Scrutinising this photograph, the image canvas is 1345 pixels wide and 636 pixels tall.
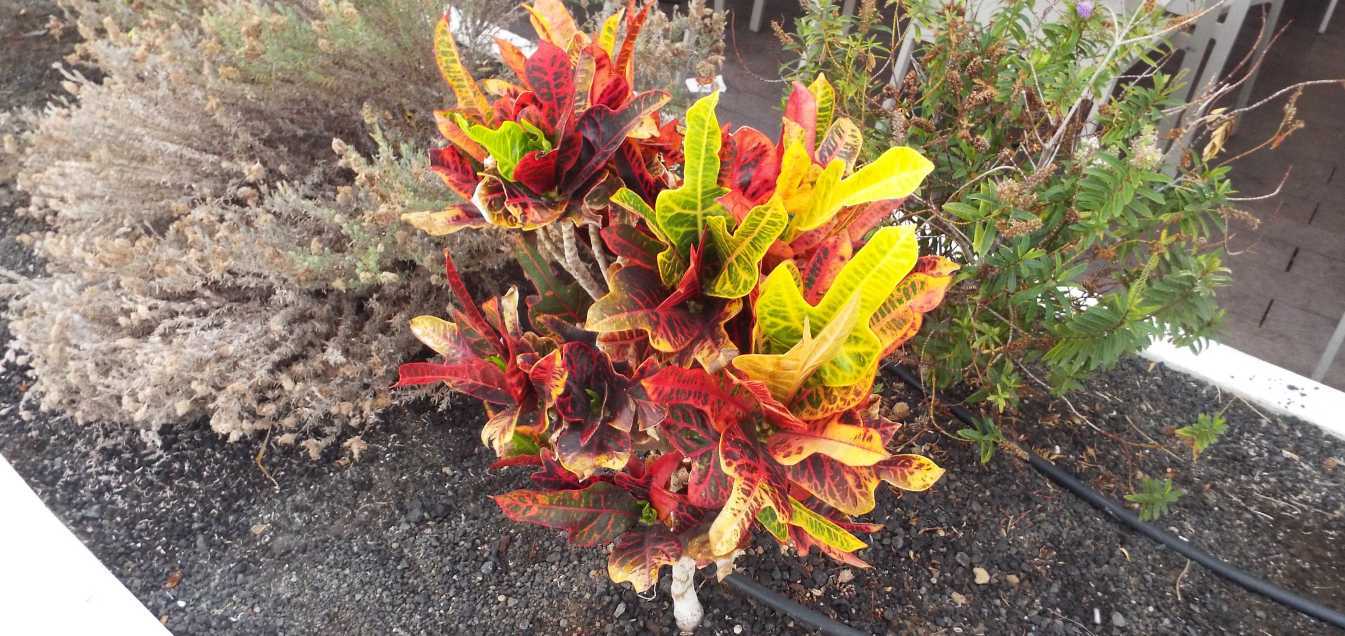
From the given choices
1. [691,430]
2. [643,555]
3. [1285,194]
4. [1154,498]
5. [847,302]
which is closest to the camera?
[847,302]

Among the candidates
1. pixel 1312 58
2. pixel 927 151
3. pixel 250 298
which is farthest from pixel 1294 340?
pixel 250 298

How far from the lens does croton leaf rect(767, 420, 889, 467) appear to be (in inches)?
31.3

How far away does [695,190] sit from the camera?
853 mm

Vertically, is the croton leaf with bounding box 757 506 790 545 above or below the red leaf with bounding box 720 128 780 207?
below

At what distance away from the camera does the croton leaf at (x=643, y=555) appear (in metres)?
1.07

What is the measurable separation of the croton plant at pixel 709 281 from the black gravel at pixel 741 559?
56 cm

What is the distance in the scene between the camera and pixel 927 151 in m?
1.66

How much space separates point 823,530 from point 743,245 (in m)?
0.33

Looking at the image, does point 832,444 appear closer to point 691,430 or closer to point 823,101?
point 691,430

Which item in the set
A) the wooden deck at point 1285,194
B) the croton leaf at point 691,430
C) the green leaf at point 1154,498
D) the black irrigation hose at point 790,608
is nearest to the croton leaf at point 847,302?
the croton leaf at point 691,430

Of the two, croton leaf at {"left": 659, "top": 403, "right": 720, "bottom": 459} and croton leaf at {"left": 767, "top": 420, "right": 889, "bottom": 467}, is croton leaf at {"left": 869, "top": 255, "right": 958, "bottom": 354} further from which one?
croton leaf at {"left": 659, "top": 403, "right": 720, "bottom": 459}

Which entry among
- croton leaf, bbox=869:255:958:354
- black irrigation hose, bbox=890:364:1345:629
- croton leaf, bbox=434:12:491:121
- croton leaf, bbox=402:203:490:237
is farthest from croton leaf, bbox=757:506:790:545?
black irrigation hose, bbox=890:364:1345:629

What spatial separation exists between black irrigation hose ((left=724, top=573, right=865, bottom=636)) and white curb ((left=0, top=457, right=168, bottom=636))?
3.06ft

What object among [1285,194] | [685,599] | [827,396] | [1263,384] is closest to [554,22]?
[827,396]
